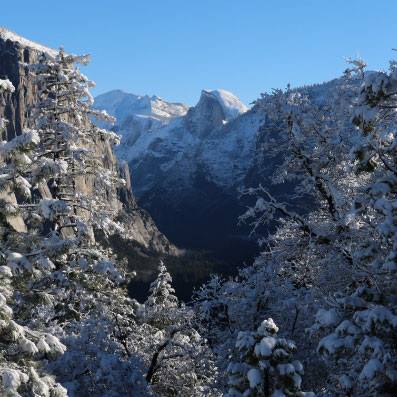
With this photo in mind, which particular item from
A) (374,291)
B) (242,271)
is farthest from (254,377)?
(242,271)

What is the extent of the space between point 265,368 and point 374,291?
3.06m

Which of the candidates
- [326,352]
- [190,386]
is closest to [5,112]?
[190,386]

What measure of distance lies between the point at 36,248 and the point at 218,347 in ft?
22.3

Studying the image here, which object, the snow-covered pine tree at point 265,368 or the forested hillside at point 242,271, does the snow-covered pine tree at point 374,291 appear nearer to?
the forested hillside at point 242,271

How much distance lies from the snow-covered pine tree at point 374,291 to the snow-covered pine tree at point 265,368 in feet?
4.97

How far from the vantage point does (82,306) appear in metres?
15.9

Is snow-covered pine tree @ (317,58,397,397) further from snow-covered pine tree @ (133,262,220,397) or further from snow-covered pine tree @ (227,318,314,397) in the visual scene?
snow-covered pine tree @ (133,262,220,397)

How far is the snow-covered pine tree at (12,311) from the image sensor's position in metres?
11.0

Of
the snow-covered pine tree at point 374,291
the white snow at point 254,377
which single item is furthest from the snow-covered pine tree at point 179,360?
the snow-covered pine tree at point 374,291

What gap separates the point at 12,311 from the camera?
449 inches

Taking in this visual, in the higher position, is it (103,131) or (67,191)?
(103,131)

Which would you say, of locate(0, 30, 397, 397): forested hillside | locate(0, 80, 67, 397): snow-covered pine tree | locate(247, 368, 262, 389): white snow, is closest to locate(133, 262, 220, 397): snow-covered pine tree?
locate(0, 30, 397, 397): forested hillside

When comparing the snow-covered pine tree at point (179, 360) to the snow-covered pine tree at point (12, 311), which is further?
the snow-covered pine tree at point (179, 360)

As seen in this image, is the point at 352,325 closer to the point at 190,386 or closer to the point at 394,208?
the point at 394,208
